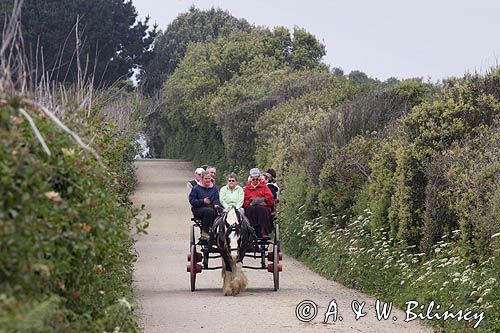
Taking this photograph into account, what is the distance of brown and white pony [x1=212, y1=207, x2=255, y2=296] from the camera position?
1798 centimetres

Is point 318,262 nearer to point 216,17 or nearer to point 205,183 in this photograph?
point 205,183

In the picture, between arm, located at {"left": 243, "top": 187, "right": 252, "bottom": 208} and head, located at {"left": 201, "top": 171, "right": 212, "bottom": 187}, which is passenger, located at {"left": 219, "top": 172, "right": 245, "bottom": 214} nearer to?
head, located at {"left": 201, "top": 171, "right": 212, "bottom": 187}

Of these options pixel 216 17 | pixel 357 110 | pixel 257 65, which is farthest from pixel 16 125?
pixel 216 17

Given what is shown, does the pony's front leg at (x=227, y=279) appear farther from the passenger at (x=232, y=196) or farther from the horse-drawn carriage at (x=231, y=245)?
the passenger at (x=232, y=196)

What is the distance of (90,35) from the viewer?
201 feet

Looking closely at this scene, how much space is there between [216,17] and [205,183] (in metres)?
70.4

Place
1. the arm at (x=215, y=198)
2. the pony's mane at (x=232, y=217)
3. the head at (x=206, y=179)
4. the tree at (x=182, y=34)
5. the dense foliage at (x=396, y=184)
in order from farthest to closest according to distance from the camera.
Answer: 1. the tree at (x=182, y=34)
2. the head at (x=206, y=179)
3. the arm at (x=215, y=198)
4. the pony's mane at (x=232, y=217)
5. the dense foliage at (x=396, y=184)

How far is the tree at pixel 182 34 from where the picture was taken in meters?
83.7

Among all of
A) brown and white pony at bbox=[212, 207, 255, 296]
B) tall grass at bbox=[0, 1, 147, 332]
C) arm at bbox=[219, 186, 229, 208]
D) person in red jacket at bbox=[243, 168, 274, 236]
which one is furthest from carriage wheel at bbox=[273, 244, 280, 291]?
tall grass at bbox=[0, 1, 147, 332]

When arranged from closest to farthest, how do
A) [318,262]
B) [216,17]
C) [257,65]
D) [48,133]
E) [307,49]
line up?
1. [48,133]
2. [318,262]
3. [257,65]
4. [307,49]
5. [216,17]

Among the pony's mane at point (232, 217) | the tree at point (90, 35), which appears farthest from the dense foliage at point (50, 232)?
the tree at point (90, 35)

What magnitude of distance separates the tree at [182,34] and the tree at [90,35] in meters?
12.8

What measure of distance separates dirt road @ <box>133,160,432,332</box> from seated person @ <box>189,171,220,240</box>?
3.98 feet

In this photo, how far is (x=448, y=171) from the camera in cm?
1841
